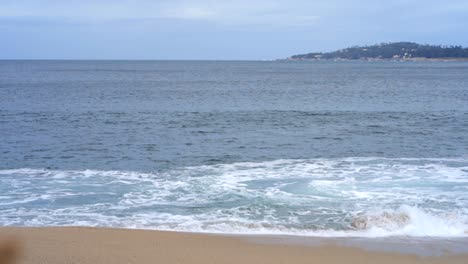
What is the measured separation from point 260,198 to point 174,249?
5.28 meters

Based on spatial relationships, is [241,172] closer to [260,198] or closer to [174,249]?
[260,198]

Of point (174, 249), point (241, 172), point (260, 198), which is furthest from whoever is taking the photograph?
point (241, 172)

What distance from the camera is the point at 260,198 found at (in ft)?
53.8

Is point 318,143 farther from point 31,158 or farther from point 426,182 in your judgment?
point 31,158

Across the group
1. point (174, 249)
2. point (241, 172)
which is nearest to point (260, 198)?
point (241, 172)

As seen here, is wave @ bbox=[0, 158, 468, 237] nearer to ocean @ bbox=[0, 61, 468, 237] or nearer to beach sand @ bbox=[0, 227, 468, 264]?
ocean @ bbox=[0, 61, 468, 237]

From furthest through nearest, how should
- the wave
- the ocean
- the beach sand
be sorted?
the ocean < the wave < the beach sand

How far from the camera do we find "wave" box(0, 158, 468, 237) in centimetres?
1370

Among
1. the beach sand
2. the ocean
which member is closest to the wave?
the ocean

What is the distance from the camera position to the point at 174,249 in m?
11.5

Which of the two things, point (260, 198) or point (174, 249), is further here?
point (260, 198)

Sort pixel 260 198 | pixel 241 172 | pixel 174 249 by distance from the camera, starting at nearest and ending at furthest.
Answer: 1. pixel 174 249
2. pixel 260 198
3. pixel 241 172

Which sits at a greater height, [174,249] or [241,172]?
[174,249]

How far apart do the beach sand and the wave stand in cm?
92
